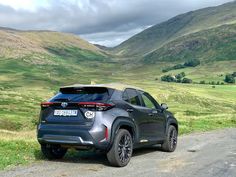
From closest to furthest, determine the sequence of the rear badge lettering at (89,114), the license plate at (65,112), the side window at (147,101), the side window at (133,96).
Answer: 1. the rear badge lettering at (89,114)
2. the license plate at (65,112)
3. the side window at (133,96)
4. the side window at (147,101)

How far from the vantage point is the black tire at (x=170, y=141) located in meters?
14.3

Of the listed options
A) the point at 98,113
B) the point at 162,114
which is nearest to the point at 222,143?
the point at 162,114

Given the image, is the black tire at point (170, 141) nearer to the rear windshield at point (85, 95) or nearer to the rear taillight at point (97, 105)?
the rear windshield at point (85, 95)

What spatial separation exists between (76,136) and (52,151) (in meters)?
1.76

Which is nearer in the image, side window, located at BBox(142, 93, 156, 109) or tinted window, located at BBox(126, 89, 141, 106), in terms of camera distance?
tinted window, located at BBox(126, 89, 141, 106)

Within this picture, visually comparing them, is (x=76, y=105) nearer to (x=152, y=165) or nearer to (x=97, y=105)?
(x=97, y=105)

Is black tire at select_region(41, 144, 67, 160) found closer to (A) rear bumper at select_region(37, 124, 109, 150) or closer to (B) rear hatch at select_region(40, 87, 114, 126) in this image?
(A) rear bumper at select_region(37, 124, 109, 150)

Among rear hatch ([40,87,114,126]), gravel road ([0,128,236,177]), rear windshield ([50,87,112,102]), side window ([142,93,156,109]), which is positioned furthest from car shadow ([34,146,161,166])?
rear windshield ([50,87,112,102])

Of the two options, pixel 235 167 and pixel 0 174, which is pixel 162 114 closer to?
pixel 235 167

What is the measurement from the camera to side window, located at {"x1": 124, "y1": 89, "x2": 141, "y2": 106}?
40.9ft

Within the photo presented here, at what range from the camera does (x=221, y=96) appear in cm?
16375

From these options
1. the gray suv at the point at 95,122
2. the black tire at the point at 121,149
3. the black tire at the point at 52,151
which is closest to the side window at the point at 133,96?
the gray suv at the point at 95,122

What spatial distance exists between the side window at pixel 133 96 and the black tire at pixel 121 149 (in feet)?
3.93

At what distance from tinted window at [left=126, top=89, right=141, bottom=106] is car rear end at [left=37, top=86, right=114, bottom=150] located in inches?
37.2
